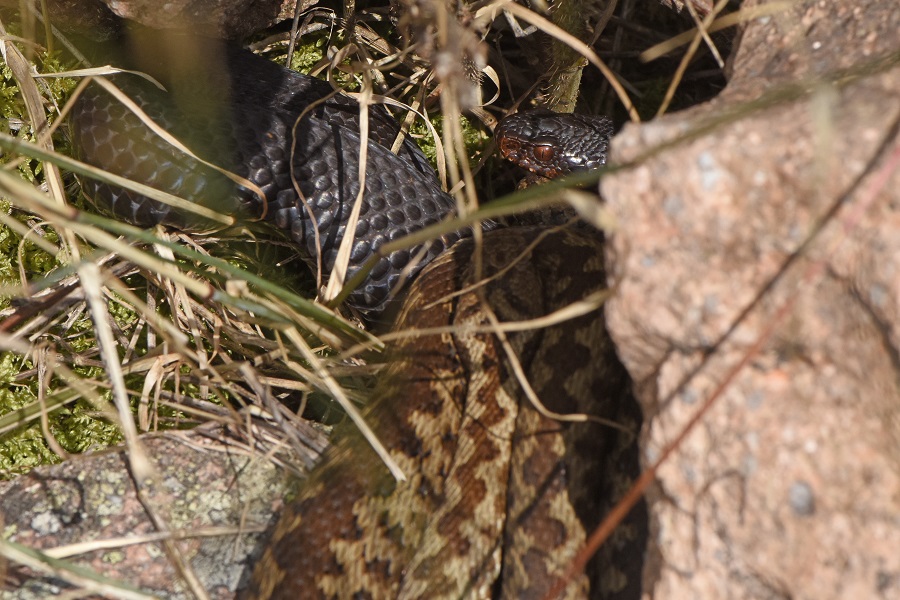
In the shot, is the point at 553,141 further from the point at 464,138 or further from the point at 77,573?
the point at 77,573

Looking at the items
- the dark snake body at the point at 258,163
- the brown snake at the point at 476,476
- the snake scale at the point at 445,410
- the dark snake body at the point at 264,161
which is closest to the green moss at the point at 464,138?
the dark snake body at the point at 264,161

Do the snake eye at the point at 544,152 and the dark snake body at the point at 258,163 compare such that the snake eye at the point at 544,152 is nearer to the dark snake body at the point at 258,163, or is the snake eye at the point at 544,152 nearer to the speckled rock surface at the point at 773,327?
the dark snake body at the point at 258,163

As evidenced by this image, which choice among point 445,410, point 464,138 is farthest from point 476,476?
point 464,138

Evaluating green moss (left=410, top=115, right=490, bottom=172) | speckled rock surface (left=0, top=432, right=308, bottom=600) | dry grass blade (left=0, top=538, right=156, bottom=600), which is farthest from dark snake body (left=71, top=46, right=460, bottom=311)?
dry grass blade (left=0, top=538, right=156, bottom=600)

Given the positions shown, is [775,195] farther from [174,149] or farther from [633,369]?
[174,149]

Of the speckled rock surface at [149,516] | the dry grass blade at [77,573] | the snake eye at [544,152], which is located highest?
the dry grass blade at [77,573]

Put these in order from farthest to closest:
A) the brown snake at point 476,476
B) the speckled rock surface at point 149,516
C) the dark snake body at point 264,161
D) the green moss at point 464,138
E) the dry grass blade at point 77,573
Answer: the green moss at point 464,138 → the dark snake body at point 264,161 → the speckled rock surface at point 149,516 → the brown snake at point 476,476 → the dry grass blade at point 77,573

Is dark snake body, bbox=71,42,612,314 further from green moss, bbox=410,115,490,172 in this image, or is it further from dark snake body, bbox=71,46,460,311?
green moss, bbox=410,115,490,172
